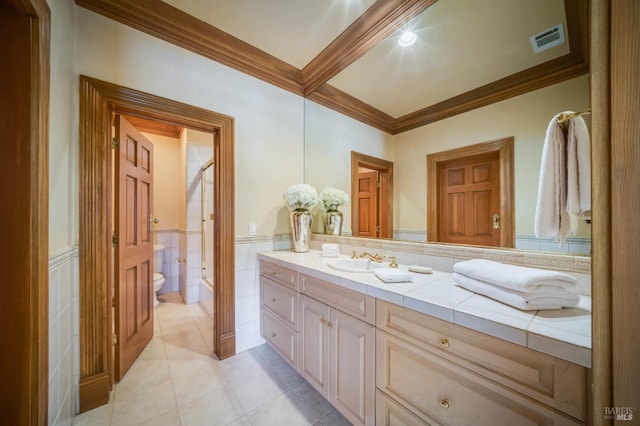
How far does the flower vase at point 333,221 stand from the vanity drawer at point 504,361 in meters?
1.20

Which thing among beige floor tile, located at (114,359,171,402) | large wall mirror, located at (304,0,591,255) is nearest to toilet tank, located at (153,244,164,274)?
beige floor tile, located at (114,359,171,402)

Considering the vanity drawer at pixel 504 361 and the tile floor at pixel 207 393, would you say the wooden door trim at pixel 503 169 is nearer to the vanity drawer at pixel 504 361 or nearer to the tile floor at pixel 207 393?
the vanity drawer at pixel 504 361

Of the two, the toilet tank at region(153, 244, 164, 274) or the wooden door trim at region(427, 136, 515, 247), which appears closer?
the wooden door trim at region(427, 136, 515, 247)

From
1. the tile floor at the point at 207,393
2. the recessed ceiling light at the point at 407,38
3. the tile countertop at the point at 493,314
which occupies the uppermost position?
the recessed ceiling light at the point at 407,38

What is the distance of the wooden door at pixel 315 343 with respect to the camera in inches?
50.6

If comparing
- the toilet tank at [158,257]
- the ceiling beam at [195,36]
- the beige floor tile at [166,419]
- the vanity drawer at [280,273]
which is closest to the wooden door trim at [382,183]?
the vanity drawer at [280,273]

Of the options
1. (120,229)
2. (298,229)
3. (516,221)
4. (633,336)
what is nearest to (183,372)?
(120,229)

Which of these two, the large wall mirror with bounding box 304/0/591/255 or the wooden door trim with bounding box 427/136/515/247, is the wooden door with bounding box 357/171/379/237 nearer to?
the large wall mirror with bounding box 304/0/591/255

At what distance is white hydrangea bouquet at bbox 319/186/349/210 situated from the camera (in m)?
2.07

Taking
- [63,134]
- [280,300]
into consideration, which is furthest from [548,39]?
[63,134]

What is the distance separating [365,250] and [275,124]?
142 centimetres

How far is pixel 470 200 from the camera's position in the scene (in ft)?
4.11

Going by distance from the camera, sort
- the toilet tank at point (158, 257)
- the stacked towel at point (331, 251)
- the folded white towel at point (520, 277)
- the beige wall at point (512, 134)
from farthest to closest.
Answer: the toilet tank at point (158, 257) < the stacked towel at point (331, 251) < the beige wall at point (512, 134) < the folded white towel at point (520, 277)

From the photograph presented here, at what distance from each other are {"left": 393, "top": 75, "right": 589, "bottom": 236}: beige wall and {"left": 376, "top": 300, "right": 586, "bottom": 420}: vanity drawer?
0.63m
